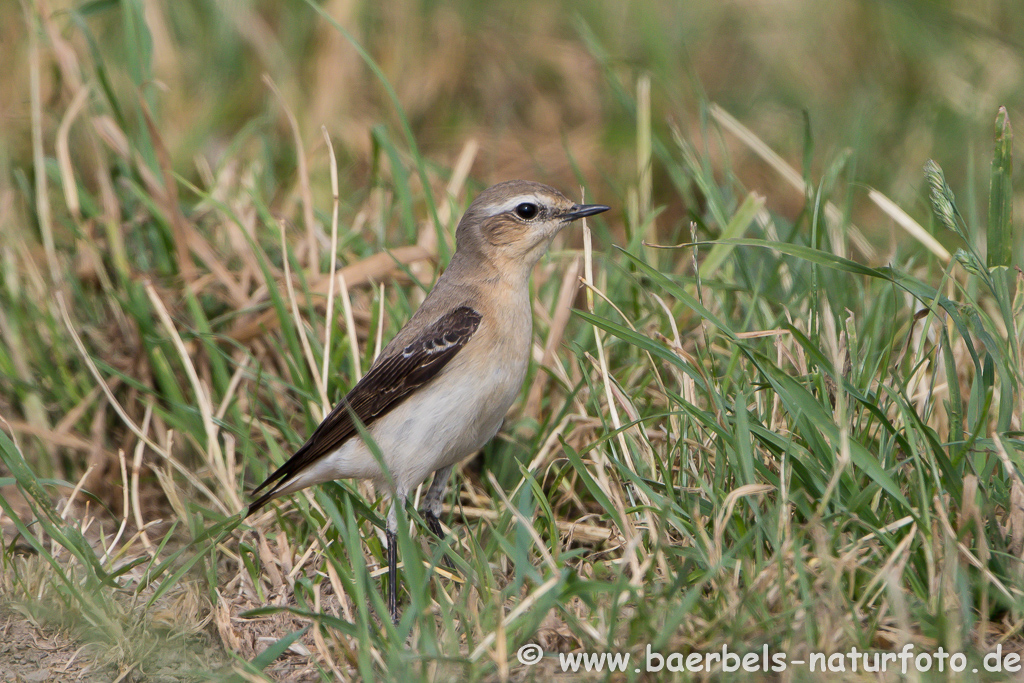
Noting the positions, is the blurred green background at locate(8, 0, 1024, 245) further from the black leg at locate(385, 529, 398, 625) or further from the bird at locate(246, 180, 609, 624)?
the black leg at locate(385, 529, 398, 625)

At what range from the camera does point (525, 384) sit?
17.6ft

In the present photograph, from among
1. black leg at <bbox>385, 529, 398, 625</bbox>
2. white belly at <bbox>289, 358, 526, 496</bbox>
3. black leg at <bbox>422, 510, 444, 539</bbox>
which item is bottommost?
black leg at <bbox>422, 510, 444, 539</bbox>

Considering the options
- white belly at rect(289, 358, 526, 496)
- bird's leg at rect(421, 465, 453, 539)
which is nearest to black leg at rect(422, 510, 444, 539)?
bird's leg at rect(421, 465, 453, 539)

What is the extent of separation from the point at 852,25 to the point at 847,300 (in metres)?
5.08

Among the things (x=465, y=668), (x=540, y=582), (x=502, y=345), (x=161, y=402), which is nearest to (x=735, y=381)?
(x=502, y=345)

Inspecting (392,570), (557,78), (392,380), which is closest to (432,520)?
(392,570)

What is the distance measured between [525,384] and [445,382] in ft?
3.15

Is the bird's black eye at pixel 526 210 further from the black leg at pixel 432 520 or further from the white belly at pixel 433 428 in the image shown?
the black leg at pixel 432 520

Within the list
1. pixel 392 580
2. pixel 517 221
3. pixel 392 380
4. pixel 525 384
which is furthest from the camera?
pixel 525 384

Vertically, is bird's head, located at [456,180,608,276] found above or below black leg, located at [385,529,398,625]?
above

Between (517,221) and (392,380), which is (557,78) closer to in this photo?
(517,221)

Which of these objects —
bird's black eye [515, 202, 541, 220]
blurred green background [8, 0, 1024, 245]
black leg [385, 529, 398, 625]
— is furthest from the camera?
blurred green background [8, 0, 1024, 245]

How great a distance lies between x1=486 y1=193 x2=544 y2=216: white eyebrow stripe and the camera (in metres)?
4.89

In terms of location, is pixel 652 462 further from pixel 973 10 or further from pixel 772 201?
pixel 973 10
